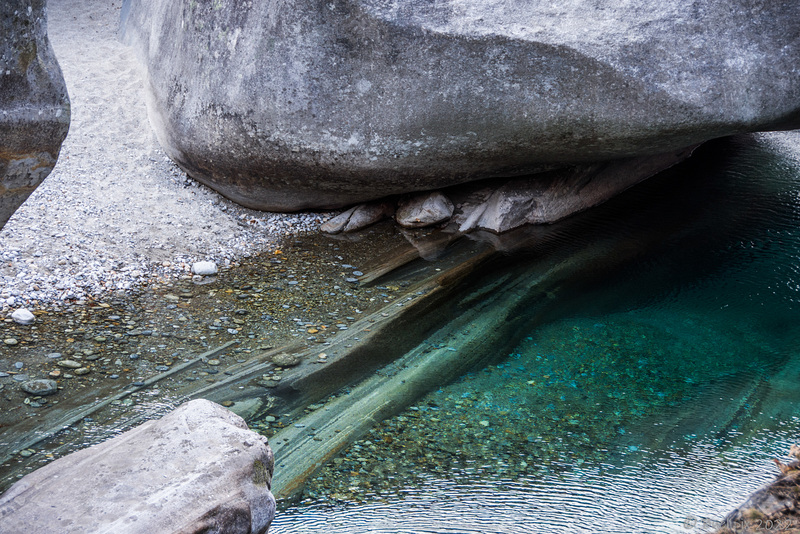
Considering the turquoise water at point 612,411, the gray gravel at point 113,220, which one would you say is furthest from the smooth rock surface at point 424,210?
the turquoise water at point 612,411

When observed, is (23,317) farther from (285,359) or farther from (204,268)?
(285,359)

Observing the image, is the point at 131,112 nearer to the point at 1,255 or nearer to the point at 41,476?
the point at 1,255

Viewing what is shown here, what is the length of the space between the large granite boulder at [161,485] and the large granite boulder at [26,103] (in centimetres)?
84

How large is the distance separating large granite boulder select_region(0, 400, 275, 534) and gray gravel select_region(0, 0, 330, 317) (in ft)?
5.88

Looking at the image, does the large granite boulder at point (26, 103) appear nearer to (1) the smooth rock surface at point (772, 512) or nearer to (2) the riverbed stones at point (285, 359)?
(2) the riverbed stones at point (285, 359)

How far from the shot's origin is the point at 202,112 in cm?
468

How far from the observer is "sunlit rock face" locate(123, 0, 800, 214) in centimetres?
404

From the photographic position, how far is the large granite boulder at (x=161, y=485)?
1875mm

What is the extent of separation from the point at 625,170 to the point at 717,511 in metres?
3.46

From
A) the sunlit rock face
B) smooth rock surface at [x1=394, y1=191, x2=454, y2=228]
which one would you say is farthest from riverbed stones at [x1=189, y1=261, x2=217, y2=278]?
smooth rock surface at [x1=394, y1=191, x2=454, y2=228]

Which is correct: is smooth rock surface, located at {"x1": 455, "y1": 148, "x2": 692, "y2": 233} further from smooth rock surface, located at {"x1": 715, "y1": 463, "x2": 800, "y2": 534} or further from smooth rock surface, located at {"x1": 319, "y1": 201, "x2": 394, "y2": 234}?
smooth rock surface, located at {"x1": 715, "y1": 463, "x2": 800, "y2": 534}

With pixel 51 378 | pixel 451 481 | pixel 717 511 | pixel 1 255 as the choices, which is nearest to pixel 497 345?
pixel 451 481

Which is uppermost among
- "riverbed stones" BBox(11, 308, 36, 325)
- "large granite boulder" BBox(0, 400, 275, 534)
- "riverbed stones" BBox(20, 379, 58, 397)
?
"large granite boulder" BBox(0, 400, 275, 534)

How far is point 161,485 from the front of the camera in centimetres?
199
